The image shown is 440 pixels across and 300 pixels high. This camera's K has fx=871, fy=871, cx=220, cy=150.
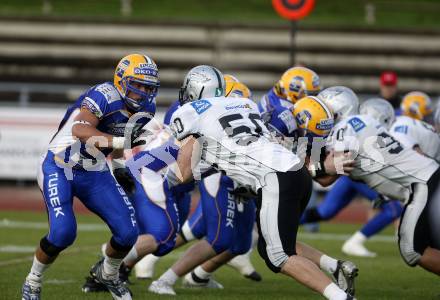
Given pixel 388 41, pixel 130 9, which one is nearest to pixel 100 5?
pixel 130 9

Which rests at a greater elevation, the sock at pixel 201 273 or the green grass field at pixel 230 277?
the sock at pixel 201 273

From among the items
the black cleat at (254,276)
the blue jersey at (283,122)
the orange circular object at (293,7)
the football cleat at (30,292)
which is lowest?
the black cleat at (254,276)

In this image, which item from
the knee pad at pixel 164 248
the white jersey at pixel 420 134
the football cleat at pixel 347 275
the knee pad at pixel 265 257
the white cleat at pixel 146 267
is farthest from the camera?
the white jersey at pixel 420 134

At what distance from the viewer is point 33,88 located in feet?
52.2

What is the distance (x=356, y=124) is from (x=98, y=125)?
1928 millimetres

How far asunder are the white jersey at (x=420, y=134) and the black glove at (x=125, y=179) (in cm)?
241

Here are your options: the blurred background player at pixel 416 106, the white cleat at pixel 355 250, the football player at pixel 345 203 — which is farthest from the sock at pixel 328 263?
the blurred background player at pixel 416 106

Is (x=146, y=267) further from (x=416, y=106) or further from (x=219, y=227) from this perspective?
(x=416, y=106)

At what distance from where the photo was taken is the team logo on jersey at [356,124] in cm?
650

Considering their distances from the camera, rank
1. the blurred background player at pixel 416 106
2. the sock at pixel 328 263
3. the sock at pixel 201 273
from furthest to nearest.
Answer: the blurred background player at pixel 416 106 < the sock at pixel 201 273 < the sock at pixel 328 263

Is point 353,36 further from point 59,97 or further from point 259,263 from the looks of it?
point 259,263

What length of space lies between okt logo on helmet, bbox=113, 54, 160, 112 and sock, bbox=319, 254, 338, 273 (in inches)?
68.5

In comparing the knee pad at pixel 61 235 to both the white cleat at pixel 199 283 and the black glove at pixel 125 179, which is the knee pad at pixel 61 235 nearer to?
the black glove at pixel 125 179

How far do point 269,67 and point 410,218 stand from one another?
1361 centimetres
